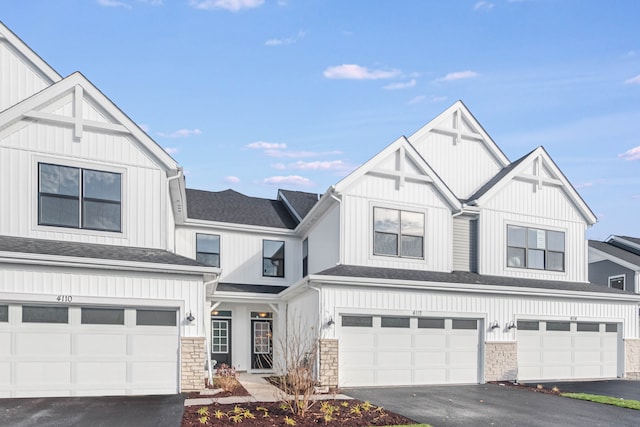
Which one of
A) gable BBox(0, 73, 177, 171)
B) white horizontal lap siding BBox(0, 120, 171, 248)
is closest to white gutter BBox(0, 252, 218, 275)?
white horizontal lap siding BBox(0, 120, 171, 248)

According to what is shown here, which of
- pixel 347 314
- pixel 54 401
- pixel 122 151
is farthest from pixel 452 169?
pixel 54 401

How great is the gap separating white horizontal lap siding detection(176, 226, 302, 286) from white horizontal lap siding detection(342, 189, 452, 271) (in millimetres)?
5043

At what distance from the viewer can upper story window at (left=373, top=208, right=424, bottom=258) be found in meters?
17.7

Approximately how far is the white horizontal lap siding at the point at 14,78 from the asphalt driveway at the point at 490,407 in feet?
44.2

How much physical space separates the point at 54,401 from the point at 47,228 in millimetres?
4537

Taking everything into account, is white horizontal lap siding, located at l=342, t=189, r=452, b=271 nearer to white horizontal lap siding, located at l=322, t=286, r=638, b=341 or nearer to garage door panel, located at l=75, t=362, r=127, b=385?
white horizontal lap siding, located at l=322, t=286, r=638, b=341

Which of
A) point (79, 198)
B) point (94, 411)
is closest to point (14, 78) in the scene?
point (79, 198)

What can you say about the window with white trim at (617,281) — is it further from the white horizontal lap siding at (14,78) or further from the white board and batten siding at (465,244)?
the white horizontal lap siding at (14,78)

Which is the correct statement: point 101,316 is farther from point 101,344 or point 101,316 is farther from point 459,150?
point 459,150

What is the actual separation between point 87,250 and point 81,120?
3.73 metres

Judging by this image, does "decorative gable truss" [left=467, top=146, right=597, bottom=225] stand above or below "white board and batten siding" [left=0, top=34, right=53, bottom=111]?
below

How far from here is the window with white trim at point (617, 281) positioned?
26839mm

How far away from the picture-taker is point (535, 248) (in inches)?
806

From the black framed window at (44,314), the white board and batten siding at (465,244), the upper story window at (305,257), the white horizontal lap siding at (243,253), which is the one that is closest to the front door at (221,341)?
the white horizontal lap siding at (243,253)
